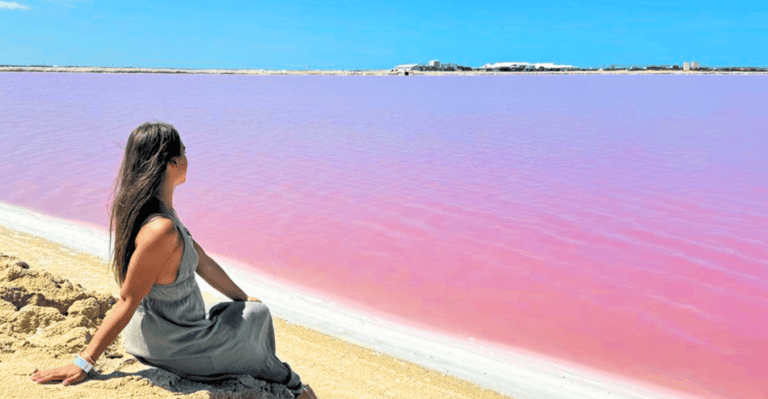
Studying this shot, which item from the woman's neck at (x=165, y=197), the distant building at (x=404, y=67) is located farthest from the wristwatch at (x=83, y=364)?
the distant building at (x=404, y=67)

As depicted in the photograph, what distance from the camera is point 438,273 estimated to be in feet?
21.5

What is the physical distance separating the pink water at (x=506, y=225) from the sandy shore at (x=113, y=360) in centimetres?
120

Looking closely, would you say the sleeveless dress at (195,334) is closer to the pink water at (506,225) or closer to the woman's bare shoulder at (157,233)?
the woman's bare shoulder at (157,233)

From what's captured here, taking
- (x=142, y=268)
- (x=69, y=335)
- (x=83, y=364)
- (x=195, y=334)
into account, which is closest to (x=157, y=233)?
(x=142, y=268)

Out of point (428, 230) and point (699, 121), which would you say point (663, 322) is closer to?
point (428, 230)

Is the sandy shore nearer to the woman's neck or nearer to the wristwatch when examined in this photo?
the wristwatch

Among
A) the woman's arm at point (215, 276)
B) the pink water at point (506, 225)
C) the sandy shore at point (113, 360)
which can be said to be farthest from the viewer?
the pink water at point (506, 225)

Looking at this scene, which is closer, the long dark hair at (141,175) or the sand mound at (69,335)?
the long dark hair at (141,175)

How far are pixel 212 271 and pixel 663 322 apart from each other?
14.3 ft

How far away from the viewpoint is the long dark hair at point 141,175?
2408 mm

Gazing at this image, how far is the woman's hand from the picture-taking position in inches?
98.8

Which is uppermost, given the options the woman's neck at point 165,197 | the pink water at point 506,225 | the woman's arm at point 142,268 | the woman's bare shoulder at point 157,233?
the woman's neck at point 165,197

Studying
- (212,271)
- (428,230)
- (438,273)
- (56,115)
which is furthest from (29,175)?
(56,115)

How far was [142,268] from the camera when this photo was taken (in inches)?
91.9
